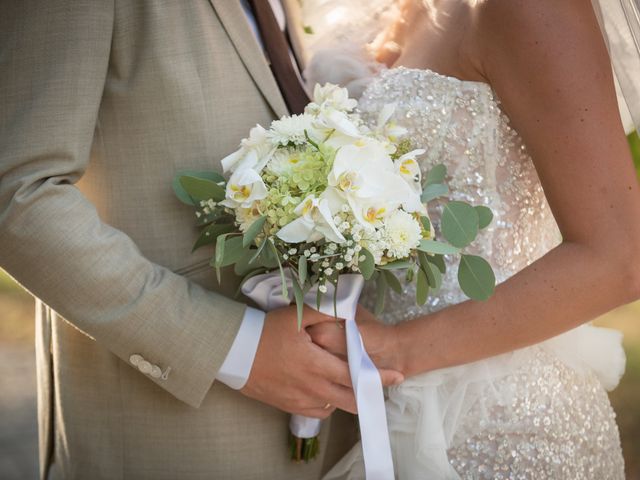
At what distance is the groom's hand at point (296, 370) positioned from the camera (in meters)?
2.09

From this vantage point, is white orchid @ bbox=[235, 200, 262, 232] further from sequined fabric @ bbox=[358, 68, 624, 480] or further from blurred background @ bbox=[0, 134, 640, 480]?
blurred background @ bbox=[0, 134, 640, 480]

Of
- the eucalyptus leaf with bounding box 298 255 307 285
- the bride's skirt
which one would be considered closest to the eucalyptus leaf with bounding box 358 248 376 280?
the eucalyptus leaf with bounding box 298 255 307 285

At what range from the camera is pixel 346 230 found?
1.80m

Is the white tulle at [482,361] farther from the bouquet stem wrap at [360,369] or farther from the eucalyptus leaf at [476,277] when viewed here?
the eucalyptus leaf at [476,277]

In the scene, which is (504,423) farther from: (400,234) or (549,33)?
(549,33)

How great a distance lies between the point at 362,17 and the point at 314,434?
159 centimetres

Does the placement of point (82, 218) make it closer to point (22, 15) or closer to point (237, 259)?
point (237, 259)

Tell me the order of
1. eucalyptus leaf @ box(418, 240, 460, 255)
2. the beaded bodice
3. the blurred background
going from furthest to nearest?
1. the blurred background
2. the beaded bodice
3. eucalyptus leaf @ box(418, 240, 460, 255)

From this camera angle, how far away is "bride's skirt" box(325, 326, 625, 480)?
2.14m

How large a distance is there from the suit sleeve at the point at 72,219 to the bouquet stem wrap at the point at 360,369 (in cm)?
19

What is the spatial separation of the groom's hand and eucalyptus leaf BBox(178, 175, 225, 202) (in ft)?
1.27

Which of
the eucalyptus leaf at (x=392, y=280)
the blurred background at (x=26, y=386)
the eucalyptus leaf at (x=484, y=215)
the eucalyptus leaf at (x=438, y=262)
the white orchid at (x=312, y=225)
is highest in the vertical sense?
the white orchid at (x=312, y=225)

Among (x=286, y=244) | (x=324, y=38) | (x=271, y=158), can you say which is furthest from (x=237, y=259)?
(x=324, y=38)

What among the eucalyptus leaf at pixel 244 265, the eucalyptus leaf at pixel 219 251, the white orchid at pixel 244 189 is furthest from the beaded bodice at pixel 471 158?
the eucalyptus leaf at pixel 219 251
